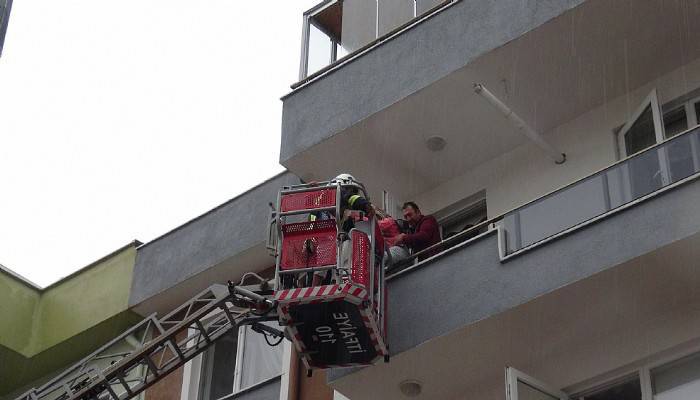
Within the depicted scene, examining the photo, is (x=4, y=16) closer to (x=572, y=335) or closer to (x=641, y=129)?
(x=641, y=129)

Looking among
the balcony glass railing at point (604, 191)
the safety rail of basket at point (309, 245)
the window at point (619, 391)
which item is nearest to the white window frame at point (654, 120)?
the balcony glass railing at point (604, 191)

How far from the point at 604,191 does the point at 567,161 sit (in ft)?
8.85

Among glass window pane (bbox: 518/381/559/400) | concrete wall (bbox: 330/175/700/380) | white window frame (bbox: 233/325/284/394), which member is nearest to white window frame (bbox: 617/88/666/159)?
concrete wall (bbox: 330/175/700/380)

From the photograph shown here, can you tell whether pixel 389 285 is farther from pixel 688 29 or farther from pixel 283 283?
pixel 688 29

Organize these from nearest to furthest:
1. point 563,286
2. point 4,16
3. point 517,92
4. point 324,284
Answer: point 563,286 < point 324,284 < point 517,92 < point 4,16

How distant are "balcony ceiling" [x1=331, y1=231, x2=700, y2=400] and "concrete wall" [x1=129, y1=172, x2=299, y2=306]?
5667 mm

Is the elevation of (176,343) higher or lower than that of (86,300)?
lower

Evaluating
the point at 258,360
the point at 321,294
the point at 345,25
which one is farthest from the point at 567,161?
the point at 258,360

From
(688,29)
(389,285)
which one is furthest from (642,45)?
(389,285)

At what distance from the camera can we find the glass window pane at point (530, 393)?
15672 mm

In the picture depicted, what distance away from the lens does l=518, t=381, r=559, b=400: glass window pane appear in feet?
51.4

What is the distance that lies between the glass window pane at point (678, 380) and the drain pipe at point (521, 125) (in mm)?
3742

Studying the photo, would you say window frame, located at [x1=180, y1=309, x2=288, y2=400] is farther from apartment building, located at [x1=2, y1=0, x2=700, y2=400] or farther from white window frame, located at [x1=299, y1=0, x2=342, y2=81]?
white window frame, located at [x1=299, y1=0, x2=342, y2=81]

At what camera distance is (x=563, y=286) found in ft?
50.8
